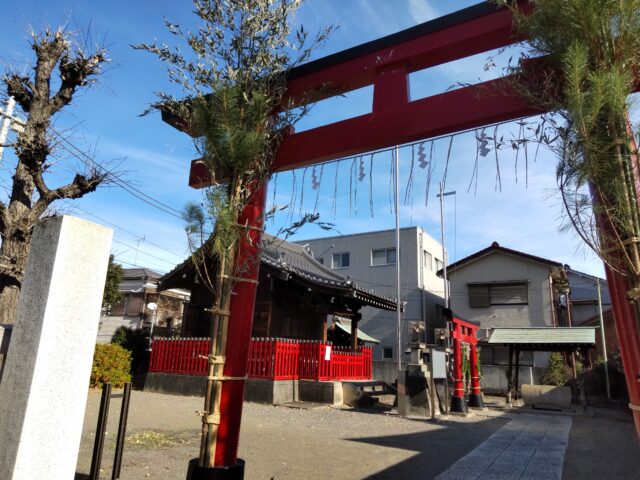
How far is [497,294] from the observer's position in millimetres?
25797

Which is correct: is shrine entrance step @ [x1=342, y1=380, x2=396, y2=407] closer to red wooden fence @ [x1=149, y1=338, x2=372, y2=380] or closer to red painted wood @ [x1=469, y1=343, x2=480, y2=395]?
red wooden fence @ [x1=149, y1=338, x2=372, y2=380]

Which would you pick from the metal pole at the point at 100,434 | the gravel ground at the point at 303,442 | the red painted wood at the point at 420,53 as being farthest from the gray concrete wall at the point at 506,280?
the metal pole at the point at 100,434

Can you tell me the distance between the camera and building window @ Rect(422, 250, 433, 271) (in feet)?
101

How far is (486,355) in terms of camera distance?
2491cm

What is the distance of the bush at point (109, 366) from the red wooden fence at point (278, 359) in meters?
1.03

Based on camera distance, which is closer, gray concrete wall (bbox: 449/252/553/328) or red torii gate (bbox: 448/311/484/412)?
red torii gate (bbox: 448/311/484/412)

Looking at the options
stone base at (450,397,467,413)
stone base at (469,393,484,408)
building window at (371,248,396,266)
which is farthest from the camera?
building window at (371,248,396,266)

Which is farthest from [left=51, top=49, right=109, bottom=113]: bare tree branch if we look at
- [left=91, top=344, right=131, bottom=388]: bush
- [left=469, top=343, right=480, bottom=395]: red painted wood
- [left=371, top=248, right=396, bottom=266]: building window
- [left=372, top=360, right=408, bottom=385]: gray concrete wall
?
[left=371, top=248, right=396, bottom=266]: building window

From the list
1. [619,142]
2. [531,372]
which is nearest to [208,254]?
[619,142]

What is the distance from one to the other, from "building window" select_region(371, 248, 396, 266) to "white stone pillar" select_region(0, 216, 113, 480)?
28334 millimetres

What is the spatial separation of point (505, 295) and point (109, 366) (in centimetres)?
2063

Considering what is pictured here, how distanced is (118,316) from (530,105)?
1218 inches

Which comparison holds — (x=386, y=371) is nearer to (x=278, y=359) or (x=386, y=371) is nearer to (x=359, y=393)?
(x=359, y=393)

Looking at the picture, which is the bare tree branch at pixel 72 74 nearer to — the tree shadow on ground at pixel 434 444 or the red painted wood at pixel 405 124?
the red painted wood at pixel 405 124
